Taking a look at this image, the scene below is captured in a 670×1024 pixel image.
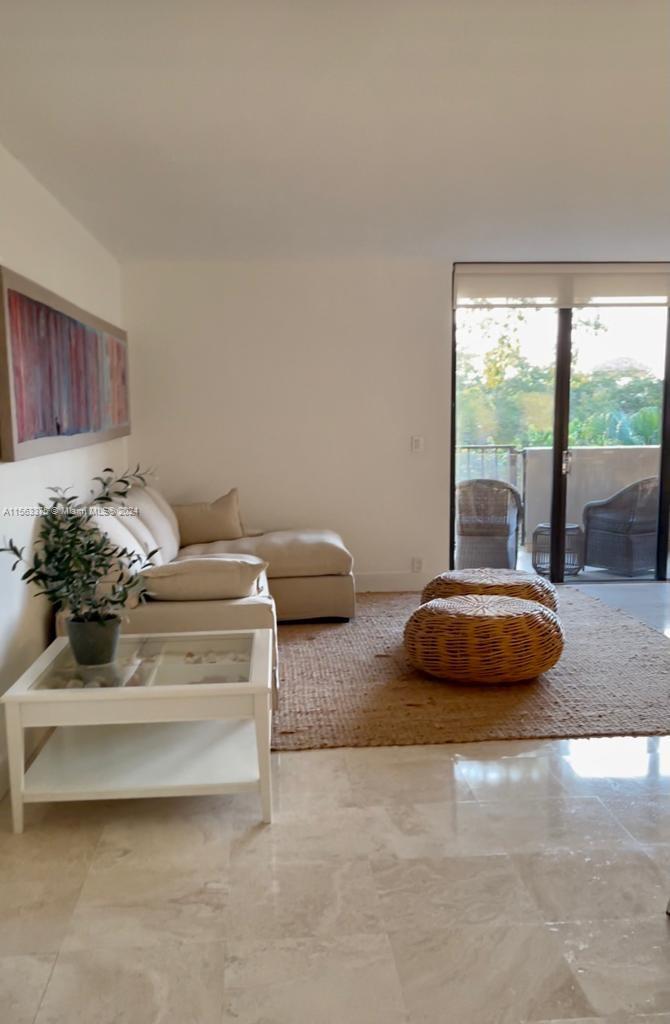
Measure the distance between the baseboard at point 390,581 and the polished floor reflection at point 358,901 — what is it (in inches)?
108

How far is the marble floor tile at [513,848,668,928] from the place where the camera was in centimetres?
194

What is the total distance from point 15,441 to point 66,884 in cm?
143

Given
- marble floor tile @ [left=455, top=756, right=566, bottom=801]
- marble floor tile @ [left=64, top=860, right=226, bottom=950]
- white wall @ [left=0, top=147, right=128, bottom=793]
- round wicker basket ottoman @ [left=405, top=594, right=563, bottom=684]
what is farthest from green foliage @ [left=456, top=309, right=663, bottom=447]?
marble floor tile @ [left=64, top=860, right=226, bottom=950]

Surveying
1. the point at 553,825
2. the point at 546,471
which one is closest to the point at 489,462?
the point at 546,471

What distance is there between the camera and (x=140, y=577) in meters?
3.13

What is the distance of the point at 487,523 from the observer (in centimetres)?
566

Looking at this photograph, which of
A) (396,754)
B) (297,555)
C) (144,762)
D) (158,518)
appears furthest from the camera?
(297,555)

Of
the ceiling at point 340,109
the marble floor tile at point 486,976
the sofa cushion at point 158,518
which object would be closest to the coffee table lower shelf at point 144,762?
the marble floor tile at point 486,976

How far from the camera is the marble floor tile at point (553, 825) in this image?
2.24 metres

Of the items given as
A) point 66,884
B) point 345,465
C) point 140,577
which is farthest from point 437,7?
point 345,465

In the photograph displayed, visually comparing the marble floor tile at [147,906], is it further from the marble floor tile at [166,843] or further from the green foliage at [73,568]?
the green foliage at [73,568]

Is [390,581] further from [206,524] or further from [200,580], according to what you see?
[200,580]

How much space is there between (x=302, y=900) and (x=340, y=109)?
240 cm

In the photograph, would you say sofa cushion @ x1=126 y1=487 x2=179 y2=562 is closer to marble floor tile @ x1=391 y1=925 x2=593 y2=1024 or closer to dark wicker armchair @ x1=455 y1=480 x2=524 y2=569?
dark wicker armchair @ x1=455 y1=480 x2=524 y2=569
